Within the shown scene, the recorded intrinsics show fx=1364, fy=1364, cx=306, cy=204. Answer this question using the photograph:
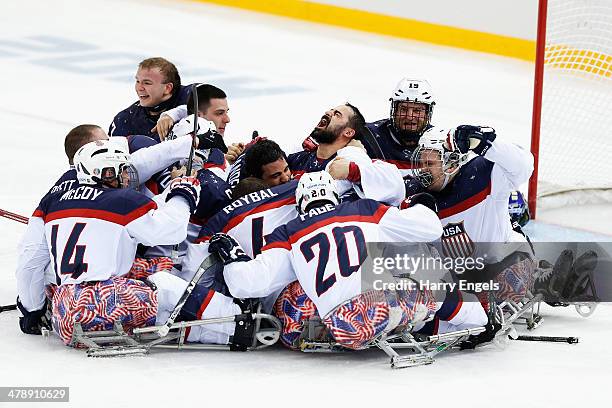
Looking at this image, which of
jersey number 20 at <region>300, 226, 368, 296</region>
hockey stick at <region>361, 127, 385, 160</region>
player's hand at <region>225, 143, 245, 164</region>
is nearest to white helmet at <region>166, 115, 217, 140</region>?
player's hand at <region>225, 143, 245, 164</region>

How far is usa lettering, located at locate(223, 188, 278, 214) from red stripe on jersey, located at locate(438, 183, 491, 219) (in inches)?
29.8

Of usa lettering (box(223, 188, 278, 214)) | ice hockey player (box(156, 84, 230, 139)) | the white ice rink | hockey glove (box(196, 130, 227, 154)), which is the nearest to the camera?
the white ice rink

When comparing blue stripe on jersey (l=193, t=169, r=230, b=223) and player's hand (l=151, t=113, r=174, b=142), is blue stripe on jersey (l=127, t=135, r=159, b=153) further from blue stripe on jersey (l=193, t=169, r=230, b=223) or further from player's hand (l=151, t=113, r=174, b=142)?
blue stripe on jersey (l=193, t=169, r=230, b=223)

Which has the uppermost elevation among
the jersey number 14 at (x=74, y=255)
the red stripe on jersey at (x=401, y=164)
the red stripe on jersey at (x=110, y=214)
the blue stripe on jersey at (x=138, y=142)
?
the blue stripe on jersey at (x=138, y=142)

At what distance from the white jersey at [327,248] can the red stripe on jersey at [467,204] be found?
0.52 metres

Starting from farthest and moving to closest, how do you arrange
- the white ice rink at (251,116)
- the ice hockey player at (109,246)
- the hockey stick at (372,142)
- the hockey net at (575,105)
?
the hockey net at (575,105) < the hockey stick at (372,142) < the ice hockey player at (109,246) < the white ice rink at (251,116)

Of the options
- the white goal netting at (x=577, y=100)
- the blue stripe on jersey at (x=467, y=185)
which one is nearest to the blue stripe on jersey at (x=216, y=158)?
the blue stripe on jersey at (x=467, y=185)

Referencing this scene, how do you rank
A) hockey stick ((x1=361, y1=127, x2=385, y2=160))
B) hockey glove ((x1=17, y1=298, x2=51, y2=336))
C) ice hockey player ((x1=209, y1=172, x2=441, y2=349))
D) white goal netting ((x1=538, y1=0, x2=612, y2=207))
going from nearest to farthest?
ice hockey player ((x1=209, y1=172, x2=441, y2=349)) → hockey glove ((x1=17, y1=298, x2=51, y2=336)) → hockey stick ((x1=361, y1=127, x2=385, y2=160)) → white goal netting ((x1=538, y1=0, x2=612, y2=207))

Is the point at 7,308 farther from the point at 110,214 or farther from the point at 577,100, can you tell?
the point at 577,100

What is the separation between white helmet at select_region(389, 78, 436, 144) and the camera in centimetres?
630

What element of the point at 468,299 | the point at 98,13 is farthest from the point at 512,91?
the point at 468,299

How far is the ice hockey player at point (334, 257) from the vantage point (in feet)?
17.1

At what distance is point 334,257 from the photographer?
5219mm

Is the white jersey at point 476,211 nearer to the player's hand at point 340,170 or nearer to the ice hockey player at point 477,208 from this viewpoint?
the ice hockey player at point 477,208
